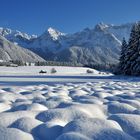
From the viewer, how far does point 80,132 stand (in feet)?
10.6

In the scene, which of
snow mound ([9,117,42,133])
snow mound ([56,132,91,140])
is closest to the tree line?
snow mound ([9,117,42,133])

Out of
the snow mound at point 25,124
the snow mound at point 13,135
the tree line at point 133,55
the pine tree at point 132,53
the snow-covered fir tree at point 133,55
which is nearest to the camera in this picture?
the snow mound at point 13,135

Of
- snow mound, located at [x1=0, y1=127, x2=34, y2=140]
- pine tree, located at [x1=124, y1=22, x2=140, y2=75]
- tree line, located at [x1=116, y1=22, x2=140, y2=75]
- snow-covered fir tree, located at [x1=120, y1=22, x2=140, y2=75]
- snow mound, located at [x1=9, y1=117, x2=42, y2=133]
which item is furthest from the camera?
pine tree, located at [x1=124, y1=22, x2=140, y2=75]

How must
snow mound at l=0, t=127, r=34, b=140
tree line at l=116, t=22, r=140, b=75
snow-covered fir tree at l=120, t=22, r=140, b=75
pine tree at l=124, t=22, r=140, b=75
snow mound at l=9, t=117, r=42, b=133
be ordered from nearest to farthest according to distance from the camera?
snow mound at l=0, t=127, r=34, b=140, snow mound at l=9, t=117, r=42, b=133, tree line at l=116, t=22, r=140, b=75, snow-covered fir tree at l=120, t=22, r=140, b=75, pine tree at l=124, t=22, r=140, b=75

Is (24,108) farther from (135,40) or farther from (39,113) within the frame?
(135,40)

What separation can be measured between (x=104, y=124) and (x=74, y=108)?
1113mm

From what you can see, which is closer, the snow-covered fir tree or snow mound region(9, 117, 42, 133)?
snow mound region(9, 117, 42, 133)

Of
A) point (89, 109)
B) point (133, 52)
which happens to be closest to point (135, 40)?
point (133, 52)

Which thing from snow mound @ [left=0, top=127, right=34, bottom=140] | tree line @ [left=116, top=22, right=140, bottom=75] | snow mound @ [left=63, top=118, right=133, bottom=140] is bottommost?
snow mound @ [left=0, top=127, right=34, bottom=140]

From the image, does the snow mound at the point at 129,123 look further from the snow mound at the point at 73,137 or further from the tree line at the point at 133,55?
the tree line at the point at 133,55

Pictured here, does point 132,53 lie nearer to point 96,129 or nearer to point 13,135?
point 96,129

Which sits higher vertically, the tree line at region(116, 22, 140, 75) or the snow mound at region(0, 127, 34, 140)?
the tree line at region(116, 22, 140, 75)

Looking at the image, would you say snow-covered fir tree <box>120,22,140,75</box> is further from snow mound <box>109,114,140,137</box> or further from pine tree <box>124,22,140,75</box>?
snow mound <box>109,114,140,137</box>

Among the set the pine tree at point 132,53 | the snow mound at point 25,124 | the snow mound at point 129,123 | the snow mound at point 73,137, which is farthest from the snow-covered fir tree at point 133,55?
the snow mound at point 73,137
